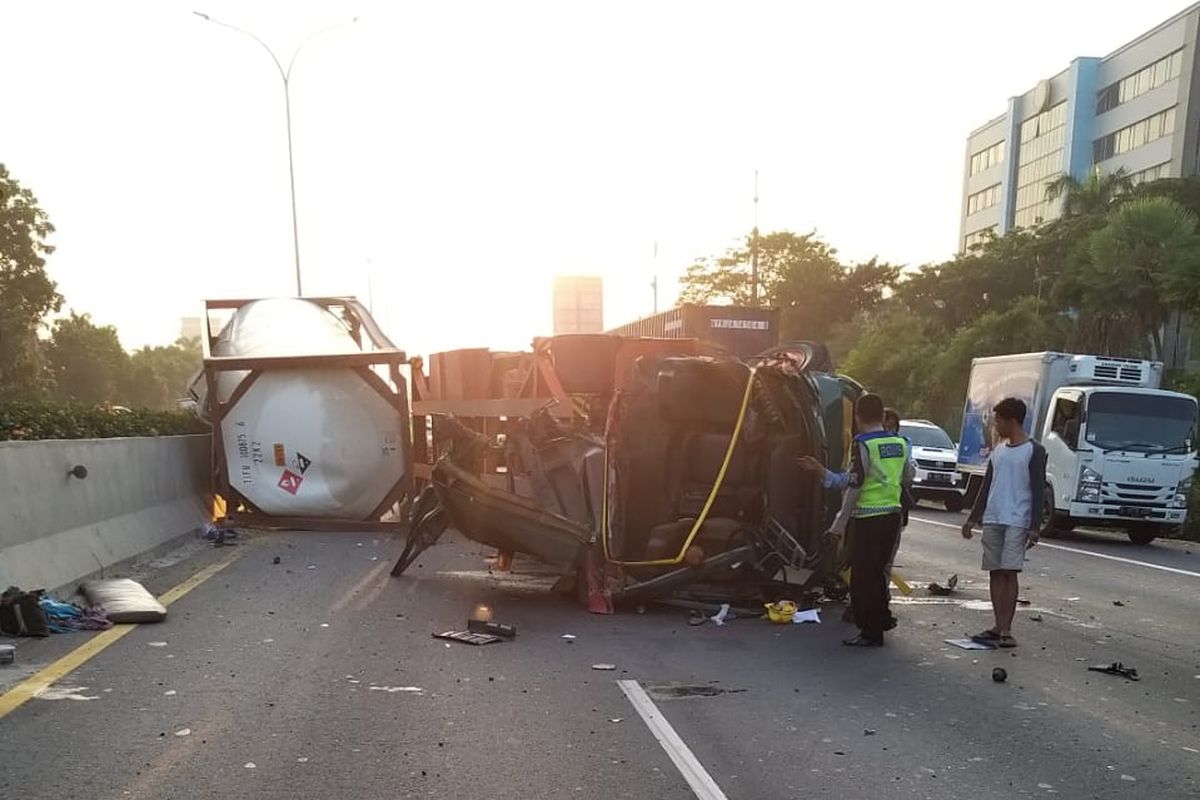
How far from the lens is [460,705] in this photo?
15.3 feet

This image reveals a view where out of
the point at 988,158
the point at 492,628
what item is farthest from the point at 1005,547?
the point at 988,158

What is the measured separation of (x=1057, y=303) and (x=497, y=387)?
2365cm

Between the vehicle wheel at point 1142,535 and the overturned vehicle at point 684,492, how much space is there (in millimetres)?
8870

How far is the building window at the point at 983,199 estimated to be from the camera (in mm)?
61281

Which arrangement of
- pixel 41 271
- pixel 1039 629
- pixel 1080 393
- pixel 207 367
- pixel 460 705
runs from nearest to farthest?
pixel 460 705, pixel 1039 629, pixel 207 367, pixel 1080 393, pixel 41 271

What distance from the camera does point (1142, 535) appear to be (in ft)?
45.2

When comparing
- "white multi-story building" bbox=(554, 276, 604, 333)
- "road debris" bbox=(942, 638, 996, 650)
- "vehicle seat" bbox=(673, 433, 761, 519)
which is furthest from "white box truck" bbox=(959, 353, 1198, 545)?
"white multi-story building" bbox=(554, 276, 604, 333)

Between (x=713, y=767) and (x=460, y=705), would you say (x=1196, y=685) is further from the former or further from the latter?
(x=460, y=705)

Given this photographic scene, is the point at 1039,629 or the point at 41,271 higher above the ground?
the point at 41,271

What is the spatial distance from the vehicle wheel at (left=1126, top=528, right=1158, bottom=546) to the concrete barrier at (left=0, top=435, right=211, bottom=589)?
44.8 feet

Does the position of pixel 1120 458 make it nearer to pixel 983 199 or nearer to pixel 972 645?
pixel 972 645

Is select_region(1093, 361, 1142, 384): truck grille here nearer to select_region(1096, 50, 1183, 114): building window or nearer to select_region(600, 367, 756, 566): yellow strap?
select_region(600, 367, 756, 566): yellow strap

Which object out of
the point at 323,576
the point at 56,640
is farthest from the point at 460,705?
the point at 323,576

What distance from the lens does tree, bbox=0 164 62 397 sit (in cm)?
3931
